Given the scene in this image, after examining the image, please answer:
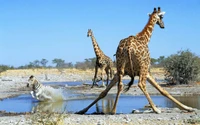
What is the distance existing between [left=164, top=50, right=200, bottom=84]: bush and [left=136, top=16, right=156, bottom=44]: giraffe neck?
46.4ft

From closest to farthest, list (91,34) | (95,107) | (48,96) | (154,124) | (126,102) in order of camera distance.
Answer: (154,124), (95,107), (126,102), (48,96), (91,34)

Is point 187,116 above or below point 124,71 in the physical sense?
below

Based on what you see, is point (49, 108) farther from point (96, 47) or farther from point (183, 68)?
point (183, 68)

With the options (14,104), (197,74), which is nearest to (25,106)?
(14,104)

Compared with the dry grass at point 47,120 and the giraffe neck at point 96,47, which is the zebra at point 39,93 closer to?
the giraffe neck at point 96,47

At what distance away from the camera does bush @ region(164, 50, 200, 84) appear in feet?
87.9

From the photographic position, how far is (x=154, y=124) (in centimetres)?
988

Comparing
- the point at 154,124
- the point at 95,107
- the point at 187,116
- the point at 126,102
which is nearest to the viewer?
the point at 154,124

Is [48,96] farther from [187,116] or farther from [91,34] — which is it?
[187,116]

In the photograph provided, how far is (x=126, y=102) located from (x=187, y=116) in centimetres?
589

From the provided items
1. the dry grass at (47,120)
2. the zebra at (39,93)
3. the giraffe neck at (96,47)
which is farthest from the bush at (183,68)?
the dry grass at (47,120)

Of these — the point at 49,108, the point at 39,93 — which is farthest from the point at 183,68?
the point at 49,108

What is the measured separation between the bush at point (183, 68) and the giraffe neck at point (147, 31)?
1415 cm

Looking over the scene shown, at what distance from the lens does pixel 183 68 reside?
26.8 metres
